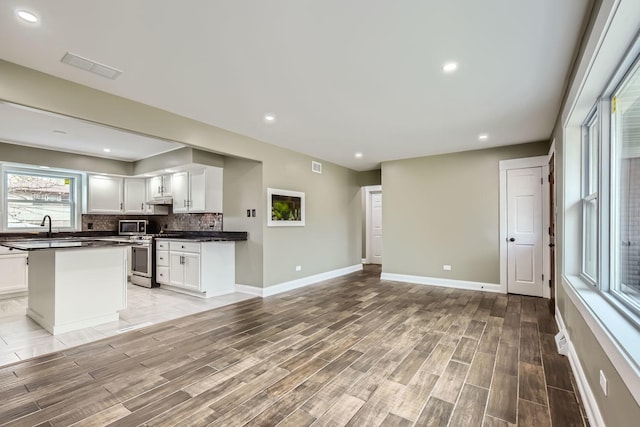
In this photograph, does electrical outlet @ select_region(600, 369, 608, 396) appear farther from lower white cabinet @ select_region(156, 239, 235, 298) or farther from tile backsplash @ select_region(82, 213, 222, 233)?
tile backsplash @ select_region(82, 213, 222, 233)

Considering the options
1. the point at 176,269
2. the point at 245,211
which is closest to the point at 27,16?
the point at 245,211

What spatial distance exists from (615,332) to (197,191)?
5720 millimetres

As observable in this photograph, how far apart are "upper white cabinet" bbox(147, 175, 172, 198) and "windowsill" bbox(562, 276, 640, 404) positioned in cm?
649

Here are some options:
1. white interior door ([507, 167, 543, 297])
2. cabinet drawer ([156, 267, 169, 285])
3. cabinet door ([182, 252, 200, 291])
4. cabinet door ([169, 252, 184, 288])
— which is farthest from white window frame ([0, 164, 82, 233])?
white interior door ([507, 167, 543, 297])

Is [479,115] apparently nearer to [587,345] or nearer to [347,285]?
[587,345]

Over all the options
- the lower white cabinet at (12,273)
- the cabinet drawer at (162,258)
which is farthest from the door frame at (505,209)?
the lower white cabinet at (12,273)

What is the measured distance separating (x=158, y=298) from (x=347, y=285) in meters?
3.23

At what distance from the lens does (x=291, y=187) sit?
5523 mm

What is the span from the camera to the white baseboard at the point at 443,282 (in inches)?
206

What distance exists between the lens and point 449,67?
8.43ft

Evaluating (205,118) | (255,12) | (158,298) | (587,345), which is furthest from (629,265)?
(158,298)

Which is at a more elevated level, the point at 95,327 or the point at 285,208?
the point at 285,208

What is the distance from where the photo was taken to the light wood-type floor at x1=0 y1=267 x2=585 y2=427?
6.17 feet

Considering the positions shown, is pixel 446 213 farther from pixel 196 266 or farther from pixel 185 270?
pixel 185 270
